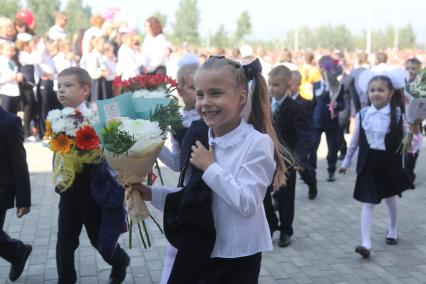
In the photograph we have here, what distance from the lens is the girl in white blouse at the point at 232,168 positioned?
2643 mm

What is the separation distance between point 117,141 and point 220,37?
52.8 meters

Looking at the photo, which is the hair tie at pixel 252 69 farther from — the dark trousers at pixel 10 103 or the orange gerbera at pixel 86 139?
the dark trousers at pixel 10 103

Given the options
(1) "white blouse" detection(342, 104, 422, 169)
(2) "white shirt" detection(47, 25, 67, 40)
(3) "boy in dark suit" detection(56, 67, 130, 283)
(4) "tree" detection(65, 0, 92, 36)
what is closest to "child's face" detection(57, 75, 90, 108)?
(3) "boy in dark suit" detection(56, 67, 130, 283)

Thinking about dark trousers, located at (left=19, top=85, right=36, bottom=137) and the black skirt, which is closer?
the black skirt

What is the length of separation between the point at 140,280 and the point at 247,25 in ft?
167

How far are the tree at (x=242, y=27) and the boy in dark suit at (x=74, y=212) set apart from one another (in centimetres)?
4996

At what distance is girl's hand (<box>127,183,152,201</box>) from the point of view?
2990 mm

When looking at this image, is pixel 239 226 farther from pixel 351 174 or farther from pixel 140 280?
pixel 351 174

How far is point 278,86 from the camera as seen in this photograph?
581 centimetres

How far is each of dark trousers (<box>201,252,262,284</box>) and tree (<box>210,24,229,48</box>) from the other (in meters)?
51.1

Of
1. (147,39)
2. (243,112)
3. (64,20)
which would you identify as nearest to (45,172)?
(147,39)

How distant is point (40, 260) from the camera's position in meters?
5.32

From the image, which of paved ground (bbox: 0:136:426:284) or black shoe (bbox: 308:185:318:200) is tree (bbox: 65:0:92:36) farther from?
paved ground (bbox: 0:136:426:284)

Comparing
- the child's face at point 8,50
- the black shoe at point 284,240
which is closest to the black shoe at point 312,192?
the black shoe at point 284,240
